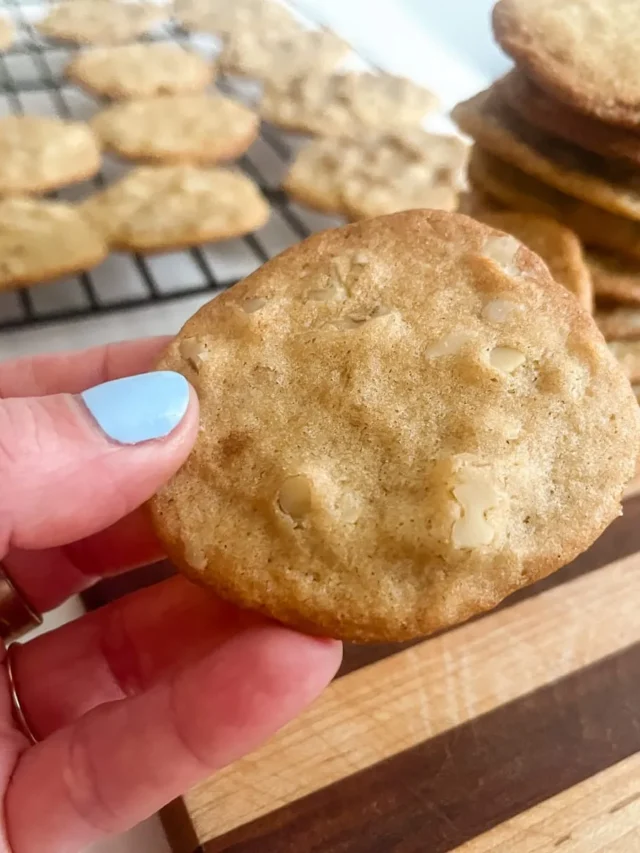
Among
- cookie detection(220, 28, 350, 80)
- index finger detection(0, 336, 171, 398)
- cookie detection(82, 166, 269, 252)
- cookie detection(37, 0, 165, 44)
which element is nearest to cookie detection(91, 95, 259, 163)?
cookie detection(82, 166, 269, 252)

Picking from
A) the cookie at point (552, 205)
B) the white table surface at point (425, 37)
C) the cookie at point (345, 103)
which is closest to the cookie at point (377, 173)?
the cookie at point (345, 103)

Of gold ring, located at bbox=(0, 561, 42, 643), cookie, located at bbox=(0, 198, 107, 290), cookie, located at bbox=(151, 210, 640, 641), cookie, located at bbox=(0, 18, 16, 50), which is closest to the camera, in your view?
cookie, located at bbox=(151, 210, 640, 641)

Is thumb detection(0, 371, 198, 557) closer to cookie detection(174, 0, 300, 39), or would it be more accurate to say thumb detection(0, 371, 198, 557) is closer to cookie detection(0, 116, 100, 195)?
cookie detection(0, 116, 100, 195)

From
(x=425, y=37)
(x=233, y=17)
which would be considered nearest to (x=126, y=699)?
(x=233, y=17)

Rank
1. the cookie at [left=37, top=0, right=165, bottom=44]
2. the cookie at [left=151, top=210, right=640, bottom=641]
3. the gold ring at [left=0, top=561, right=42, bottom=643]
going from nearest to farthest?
the cookie at [left=151, top=210, right=640, bottom=641]
the gold ring at [left=0, top=561, right=42, bottom=643]
the cookie at [left=37, top=0, right=165, bottom=44]

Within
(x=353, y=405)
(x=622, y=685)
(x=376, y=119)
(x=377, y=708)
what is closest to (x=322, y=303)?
(x=353, y=405)

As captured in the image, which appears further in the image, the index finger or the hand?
the index finger

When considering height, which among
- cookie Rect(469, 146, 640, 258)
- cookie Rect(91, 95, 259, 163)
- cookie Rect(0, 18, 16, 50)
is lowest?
cookie Rect(0, 18, 16, 50)

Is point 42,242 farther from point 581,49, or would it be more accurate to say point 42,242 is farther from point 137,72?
point 581,49
